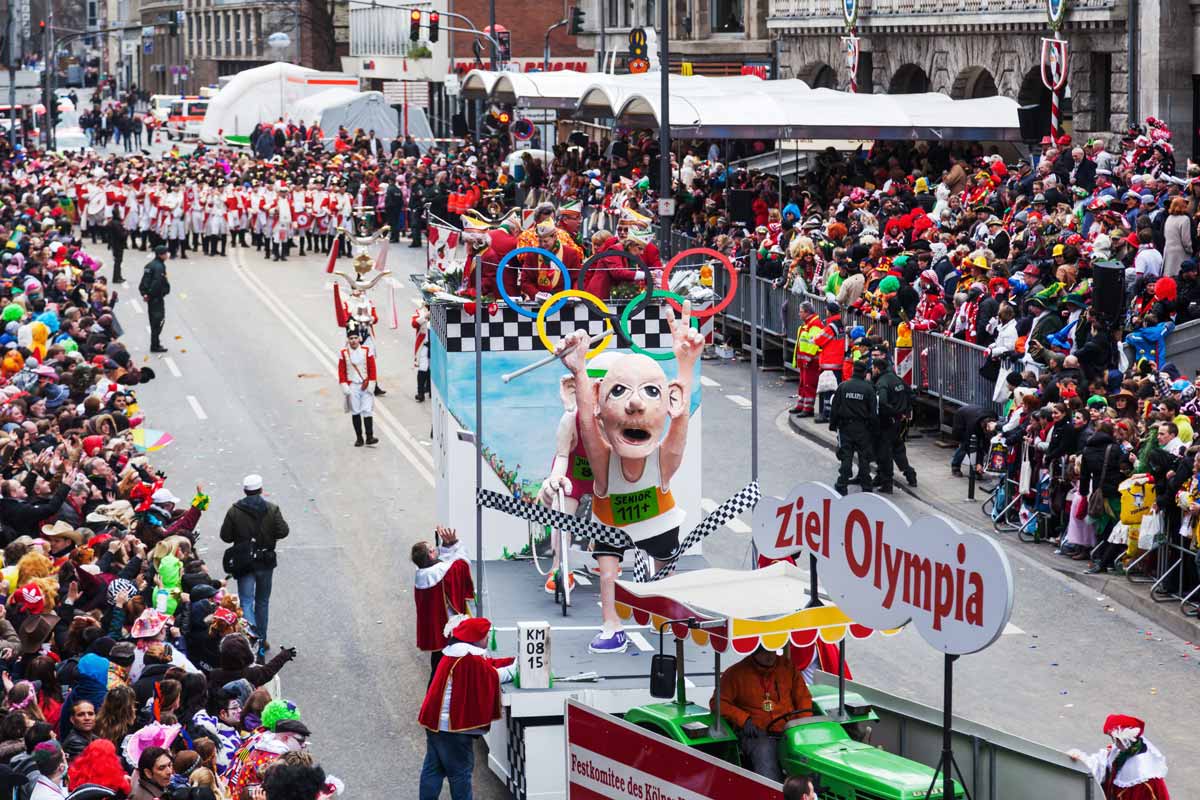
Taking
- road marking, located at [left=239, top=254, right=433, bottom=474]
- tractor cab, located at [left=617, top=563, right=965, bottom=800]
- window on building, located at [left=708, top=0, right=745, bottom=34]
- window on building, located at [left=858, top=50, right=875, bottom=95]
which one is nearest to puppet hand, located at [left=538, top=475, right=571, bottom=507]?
tractor cab, located at [left=617, top=563, right=965, bottom=800]

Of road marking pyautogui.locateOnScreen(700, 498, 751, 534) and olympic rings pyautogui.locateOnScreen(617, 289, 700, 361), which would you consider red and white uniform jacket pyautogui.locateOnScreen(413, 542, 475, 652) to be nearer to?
olympic rings pyautogui.locateOnScreen(617, 289, 700, 361)

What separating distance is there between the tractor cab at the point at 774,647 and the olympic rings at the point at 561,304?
3027 mm

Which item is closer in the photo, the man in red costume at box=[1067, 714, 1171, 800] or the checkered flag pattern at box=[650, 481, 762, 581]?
the man in red costume at box=[1067, 714, 1171, 800]

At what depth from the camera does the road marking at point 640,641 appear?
12.5 m

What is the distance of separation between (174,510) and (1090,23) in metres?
22.9

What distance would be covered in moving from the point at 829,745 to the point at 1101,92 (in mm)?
26753

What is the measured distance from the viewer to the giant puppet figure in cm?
1295

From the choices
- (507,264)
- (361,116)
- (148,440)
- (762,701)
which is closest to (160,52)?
(361,116)

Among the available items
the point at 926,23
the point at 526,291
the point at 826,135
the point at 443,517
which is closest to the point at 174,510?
the point at 443,517

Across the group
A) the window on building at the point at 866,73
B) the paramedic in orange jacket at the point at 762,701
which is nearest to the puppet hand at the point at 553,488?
the paramedic in orange jacket at the point at 762,701

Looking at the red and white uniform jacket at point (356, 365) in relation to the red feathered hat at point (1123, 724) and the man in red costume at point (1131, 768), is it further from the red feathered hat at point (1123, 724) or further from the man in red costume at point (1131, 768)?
the man in red costume at point (1131, 768)

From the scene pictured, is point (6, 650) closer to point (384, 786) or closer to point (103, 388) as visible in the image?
point (384, 786)

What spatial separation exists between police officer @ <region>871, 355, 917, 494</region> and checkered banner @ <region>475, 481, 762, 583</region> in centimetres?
777

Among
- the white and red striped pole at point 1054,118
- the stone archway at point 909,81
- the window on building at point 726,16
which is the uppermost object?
the window on building at point 726,16
